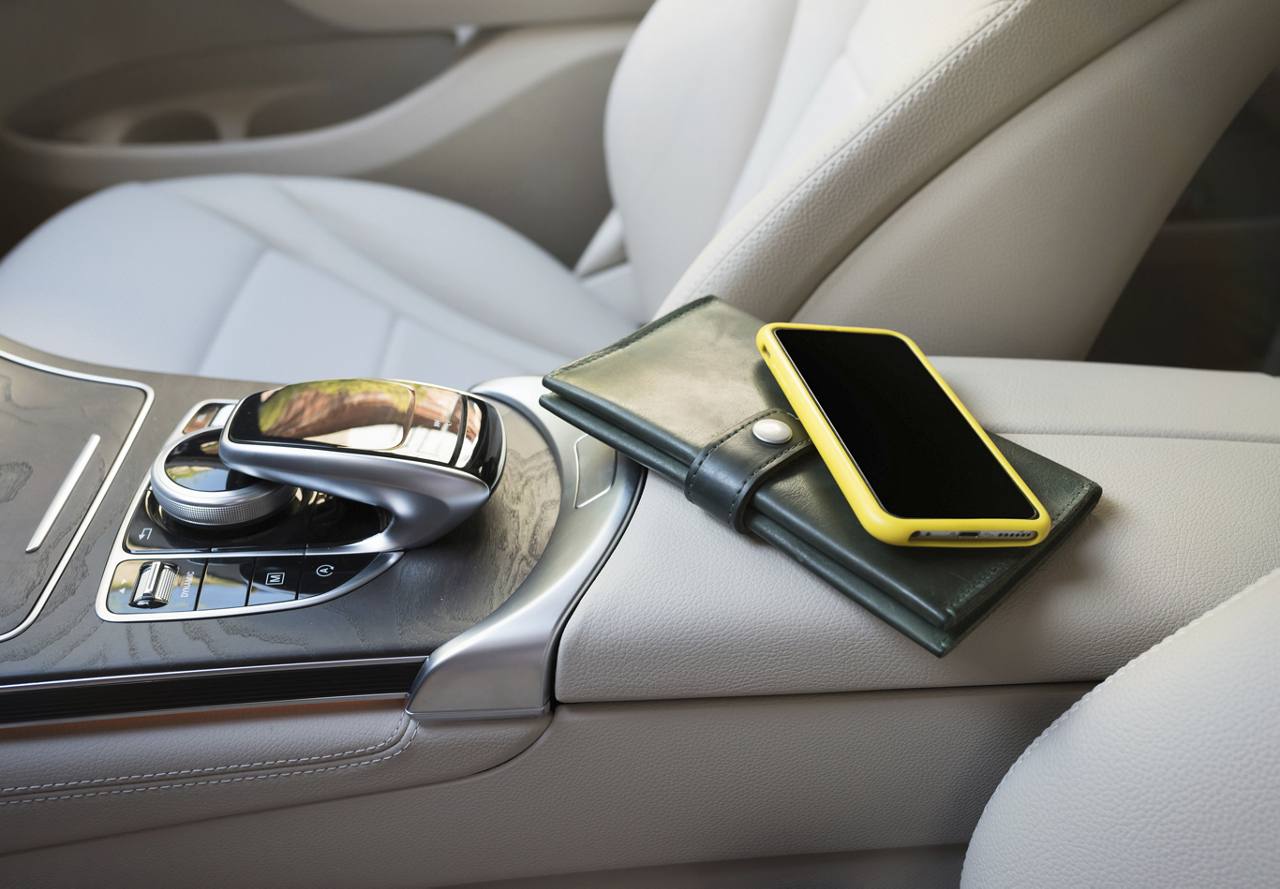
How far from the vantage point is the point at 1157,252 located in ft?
3.65

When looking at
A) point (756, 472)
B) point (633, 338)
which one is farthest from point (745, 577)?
point (633, 338)

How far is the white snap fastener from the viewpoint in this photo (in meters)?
0.54

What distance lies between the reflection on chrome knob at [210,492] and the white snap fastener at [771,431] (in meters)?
0.27

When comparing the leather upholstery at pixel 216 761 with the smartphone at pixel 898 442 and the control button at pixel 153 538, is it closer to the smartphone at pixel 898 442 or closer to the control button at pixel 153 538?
the control button at pixel 153 538

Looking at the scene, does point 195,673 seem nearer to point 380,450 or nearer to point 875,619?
point 380,450

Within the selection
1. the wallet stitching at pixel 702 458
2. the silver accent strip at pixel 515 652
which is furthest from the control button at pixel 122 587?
the wallet stitching at pixel 702 458

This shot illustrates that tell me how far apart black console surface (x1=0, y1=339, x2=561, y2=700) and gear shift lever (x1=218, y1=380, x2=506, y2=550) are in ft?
0.10

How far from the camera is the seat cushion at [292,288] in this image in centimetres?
90

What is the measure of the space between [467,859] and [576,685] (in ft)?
0.48

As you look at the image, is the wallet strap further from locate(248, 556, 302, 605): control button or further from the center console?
Result: locate(248, 556, 302, 605): control button

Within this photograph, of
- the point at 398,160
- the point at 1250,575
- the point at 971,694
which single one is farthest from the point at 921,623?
the point at 398,160

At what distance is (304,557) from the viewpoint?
0.55 m

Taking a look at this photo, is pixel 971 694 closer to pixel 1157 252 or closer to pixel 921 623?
pixel 921 623

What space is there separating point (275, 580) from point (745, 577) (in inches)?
9.8
